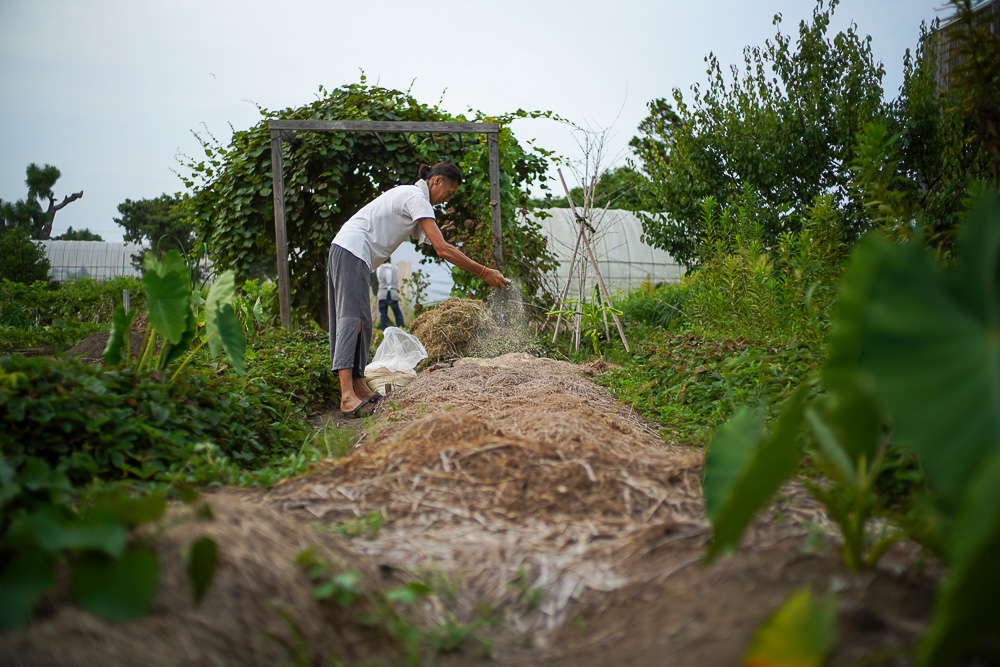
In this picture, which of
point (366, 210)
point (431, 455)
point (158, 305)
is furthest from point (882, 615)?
point (366, 210)

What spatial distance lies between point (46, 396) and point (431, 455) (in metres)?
1.27

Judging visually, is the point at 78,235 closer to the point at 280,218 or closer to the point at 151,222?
the point at 151,222

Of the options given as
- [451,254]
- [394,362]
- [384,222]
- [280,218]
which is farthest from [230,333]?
[280,218]

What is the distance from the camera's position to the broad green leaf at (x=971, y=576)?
2.51ft

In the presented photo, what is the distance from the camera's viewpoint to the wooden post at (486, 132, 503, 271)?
660 cm

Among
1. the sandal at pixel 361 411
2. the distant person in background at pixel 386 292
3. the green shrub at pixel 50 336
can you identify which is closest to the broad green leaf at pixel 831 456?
the sandal at pixel 361 411

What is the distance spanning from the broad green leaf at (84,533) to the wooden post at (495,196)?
219 inches

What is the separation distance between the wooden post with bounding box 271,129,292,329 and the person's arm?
2.76m

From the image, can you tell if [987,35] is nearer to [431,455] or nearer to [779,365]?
[779,365]

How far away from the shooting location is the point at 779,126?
9219 mm

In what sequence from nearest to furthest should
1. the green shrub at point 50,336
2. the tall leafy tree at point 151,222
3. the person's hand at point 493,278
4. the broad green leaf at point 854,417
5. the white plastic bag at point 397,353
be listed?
the broad green leaf at point 854,417, the person's hand at point 493,278, the white plastic bag at point 397,353, the green shrub at point 50,336, the tall leafy tree at point 151,222

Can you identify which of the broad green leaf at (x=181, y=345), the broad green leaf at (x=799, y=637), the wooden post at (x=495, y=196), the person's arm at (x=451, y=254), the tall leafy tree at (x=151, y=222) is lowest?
the broad green leaf at (x=799, y=637)

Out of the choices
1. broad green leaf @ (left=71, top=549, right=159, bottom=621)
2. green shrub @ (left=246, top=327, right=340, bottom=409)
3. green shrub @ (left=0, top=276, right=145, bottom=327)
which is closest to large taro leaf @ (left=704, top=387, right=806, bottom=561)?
broad green leaf @ (left=71, top=549, right=159, bottom=621)

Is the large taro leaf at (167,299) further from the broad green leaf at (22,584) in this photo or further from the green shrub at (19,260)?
the green shrub at (19,260)
